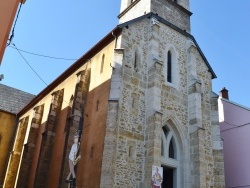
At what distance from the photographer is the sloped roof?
28547 millimetres

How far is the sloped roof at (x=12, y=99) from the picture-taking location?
93.7 feet

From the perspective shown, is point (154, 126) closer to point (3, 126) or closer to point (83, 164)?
point (83, 164)

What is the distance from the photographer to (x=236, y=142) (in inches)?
786

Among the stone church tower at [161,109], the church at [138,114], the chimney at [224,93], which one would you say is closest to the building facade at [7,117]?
the church at [138,114]

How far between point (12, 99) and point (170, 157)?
65.1 feet

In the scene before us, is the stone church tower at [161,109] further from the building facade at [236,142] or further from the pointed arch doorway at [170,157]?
the building facade at [236,142]

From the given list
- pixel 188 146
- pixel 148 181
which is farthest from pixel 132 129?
pixel 188 146

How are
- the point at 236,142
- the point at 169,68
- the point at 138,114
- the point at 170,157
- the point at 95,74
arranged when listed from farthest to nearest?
the point at 236,142 < the point at 169,68 < the point at 95,74 < the point at 170,157 < the point at 138,114

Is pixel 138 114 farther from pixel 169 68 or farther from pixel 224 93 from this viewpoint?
pixel 224 93

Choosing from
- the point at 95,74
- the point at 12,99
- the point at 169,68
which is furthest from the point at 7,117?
the point at 169,68

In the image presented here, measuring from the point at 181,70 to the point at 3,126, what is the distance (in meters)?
17.4

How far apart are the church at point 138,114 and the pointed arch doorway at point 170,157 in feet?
0.17

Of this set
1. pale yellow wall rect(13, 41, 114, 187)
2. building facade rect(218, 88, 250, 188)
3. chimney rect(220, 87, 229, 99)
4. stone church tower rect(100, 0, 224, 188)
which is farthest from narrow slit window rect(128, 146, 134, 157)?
chimney rect(220, 87, 229, 99)

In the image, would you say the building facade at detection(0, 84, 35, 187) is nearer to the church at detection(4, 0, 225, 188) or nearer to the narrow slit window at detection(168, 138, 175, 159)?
the church at detection(4, 0, 225, 188)
